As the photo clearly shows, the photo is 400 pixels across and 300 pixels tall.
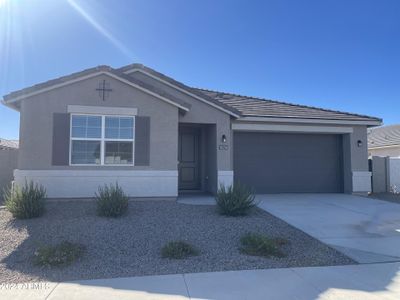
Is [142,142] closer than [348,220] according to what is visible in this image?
No

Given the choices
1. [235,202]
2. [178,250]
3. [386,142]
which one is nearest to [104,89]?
[235,202]

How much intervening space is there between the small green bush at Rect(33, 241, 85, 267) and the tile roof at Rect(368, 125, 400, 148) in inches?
1019

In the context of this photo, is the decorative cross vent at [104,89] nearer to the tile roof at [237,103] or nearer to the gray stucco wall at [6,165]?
the tile roof at [237,103]

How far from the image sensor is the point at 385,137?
28.4m

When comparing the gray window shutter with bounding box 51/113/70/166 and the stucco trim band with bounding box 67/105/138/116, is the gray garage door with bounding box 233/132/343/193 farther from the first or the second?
the gray window shutter with bounding box 51/113/70/166

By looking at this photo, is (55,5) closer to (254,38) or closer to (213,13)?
(213,13)

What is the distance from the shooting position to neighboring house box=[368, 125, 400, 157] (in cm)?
2592

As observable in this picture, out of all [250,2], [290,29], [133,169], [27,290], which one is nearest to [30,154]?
[133,169]

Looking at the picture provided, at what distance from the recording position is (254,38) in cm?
1347

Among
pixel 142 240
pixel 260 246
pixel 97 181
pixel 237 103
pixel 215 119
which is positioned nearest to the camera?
pixel 260 246

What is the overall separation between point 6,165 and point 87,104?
293 inches

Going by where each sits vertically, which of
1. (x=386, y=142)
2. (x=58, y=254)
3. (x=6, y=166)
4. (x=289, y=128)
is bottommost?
(x=58, y=254)

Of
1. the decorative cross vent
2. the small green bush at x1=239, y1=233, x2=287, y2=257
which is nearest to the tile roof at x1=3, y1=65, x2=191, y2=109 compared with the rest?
the decorative cross vent

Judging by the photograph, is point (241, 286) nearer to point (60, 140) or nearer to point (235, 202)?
point (235, 202)
